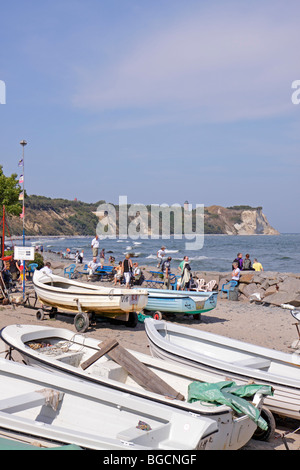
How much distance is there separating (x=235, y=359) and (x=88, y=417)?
3526 mm

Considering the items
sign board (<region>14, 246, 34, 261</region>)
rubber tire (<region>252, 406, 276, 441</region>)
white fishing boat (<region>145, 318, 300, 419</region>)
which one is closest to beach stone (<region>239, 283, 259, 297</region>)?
sign board (<region>14, 246, 34, 261</region>)

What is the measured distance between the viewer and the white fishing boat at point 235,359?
21.3 ft

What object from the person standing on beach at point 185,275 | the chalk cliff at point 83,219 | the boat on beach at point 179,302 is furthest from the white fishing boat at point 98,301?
the chalk cliff at point 83,219

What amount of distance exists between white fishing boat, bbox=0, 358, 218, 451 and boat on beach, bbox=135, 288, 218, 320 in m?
7.51

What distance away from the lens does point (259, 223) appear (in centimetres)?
16512

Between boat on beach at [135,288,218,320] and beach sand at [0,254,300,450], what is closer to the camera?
beach sand at [0,254,300,450]

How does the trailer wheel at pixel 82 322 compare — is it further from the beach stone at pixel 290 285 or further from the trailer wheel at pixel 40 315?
the beach stone at pixel 290 285

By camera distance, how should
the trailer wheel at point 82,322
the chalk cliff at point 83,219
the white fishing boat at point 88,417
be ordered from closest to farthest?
the white fishing boat at point 88,417, the trailer wheel at point 82,322, the chalk cliff at point 83,219

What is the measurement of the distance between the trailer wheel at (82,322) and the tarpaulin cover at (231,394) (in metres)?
5.80

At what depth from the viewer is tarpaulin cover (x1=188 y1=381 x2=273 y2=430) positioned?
5.51m

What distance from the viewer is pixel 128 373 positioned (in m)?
7.10

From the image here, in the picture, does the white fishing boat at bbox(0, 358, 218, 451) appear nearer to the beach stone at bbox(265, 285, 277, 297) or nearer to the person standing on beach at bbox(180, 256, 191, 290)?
the person standing on beach at bbox(180, 256, 191, 290)

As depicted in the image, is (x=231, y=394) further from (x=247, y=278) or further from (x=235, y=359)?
(x=247, y=278)

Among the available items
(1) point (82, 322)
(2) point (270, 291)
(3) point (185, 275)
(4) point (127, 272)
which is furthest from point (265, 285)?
(1) point (82, 322)
